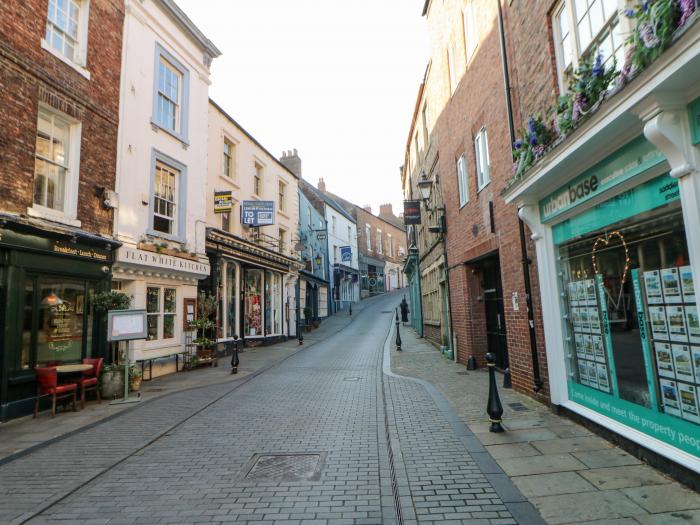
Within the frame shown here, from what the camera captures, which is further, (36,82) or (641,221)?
(36,82)

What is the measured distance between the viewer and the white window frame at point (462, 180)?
446 inches

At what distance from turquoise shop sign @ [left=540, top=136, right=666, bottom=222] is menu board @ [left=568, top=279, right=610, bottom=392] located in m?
1.10

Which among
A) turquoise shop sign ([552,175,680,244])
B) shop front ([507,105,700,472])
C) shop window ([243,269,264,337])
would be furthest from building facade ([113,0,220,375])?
turquoise shop sign ([552,175,680,244])

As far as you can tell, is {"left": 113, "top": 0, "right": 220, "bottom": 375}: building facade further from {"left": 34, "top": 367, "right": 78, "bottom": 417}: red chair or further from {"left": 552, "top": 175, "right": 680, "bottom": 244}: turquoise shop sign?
{"left": 552, "top": 175, "right": 680, "bottom": 244}: turquoise shop sign

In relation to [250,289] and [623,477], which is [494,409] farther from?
[250,289]

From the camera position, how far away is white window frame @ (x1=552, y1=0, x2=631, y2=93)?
4.77 metres

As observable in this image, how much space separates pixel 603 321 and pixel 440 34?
11322 millimetres

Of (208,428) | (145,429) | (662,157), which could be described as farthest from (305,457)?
(662,157)

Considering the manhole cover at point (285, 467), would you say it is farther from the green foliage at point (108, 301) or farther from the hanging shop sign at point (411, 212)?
the hanging shop sign at point (411, 212)

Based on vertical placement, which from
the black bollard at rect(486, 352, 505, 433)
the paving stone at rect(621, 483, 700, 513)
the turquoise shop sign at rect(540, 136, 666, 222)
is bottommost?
the paving stone at rect(621, 483, 700, 513)

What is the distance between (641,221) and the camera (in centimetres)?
451

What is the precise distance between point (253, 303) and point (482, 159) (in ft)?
42.3

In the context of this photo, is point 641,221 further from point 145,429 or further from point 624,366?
point 145,429

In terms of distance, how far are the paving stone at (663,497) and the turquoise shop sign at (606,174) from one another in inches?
116
